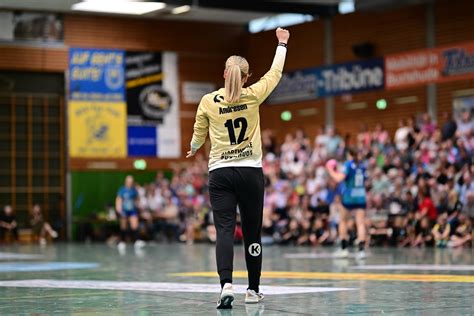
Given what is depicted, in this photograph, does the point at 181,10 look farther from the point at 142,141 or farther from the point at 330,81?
the point at 330,81

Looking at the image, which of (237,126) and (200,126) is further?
(200,126)

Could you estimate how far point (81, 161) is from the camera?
3394 centimetres

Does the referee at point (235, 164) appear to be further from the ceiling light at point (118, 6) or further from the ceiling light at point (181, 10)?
the ceiling light at point (181, 10)

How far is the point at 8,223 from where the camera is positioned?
3141 cm

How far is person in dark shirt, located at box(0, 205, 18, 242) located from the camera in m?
31.4

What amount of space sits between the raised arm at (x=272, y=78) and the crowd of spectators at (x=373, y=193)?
414 inches

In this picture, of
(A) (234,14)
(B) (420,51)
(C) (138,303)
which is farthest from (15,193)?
(C) (138,303)

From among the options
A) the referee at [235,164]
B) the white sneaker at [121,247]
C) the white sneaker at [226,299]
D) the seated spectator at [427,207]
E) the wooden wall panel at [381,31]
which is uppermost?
the wooden wall panel at [381,31]

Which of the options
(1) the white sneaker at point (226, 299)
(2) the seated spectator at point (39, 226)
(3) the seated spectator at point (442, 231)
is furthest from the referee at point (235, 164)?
(2) the seated spectator at point (39, 226)

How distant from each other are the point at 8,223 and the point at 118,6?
8.03 meters

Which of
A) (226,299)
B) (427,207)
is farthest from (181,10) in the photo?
(226,299)

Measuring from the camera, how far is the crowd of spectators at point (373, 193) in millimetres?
21797

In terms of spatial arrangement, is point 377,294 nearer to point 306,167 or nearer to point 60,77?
point 306,167

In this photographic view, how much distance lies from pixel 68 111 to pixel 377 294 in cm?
2619
